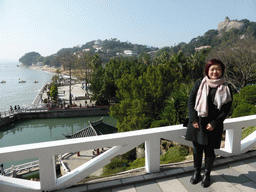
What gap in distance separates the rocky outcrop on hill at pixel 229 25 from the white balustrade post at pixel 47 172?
141745 mm

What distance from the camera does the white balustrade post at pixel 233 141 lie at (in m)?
3.65

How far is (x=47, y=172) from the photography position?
2.71 meters

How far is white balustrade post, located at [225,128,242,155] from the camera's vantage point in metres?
3.65

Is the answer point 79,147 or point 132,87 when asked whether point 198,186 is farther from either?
point 132,87

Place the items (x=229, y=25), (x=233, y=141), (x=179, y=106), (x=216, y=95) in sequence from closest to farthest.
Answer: (x=216, y=95) < (x=233, y=141) < (x=179, y=106) < (x=229, y=25)

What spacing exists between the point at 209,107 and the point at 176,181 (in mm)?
1258

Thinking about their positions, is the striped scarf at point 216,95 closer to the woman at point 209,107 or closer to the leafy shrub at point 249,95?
the woman at point 209,107

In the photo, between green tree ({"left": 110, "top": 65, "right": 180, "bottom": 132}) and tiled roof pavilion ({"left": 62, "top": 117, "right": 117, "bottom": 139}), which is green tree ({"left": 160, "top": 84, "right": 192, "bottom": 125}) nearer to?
green tree ({"left": 110, "top": 65, "right": 180, "bottom": 132})

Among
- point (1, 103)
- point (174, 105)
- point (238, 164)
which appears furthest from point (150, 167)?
point (1, 103)

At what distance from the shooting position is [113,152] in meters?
2.95

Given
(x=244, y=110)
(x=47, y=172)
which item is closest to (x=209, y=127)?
(x=47, y=172)

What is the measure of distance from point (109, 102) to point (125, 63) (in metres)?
8.23

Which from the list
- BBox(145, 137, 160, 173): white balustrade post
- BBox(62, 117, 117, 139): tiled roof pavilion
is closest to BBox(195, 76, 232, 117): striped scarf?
BBox(145, 137, 160, 173): white balustrade post

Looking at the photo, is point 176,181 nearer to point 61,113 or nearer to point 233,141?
point 233,141
